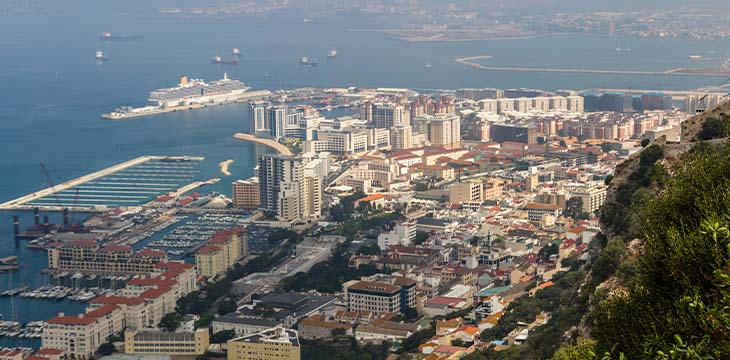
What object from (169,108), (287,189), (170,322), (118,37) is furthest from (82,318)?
(118,37)

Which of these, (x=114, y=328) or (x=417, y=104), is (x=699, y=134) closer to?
(x=114, y=328)

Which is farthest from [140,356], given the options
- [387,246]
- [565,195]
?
[565,195]

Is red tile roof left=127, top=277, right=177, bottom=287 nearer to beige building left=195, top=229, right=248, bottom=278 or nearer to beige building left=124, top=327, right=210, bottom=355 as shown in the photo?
beige building left=195, top=229, right=248, bottom=278

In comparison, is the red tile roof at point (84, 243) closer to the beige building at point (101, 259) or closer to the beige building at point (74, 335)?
the beige building at point (101, 259)

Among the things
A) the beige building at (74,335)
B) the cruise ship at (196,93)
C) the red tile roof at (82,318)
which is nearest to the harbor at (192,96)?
the cruise ship at (196,93)

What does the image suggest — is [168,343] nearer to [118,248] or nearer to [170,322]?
[170,322]
